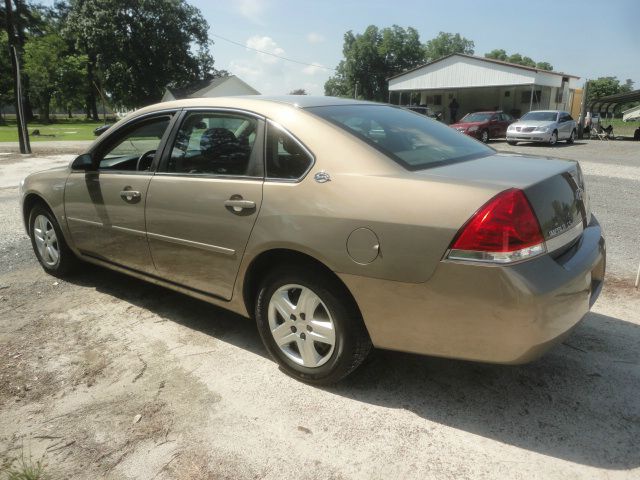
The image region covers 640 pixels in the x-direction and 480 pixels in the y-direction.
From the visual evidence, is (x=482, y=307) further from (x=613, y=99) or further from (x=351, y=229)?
(x=613, y=99)

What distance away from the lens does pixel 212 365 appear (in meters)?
3.17

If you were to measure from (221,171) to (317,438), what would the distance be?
166cm

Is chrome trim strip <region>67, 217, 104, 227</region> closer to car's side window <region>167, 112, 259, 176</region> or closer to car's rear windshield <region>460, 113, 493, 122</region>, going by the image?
car's side window <region>167, 112, 259, 176</region>

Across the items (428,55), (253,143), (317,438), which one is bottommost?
(317,438)

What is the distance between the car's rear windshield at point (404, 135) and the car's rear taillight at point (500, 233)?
51cm

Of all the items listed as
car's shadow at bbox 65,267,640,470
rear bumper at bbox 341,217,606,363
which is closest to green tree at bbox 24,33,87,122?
car's shadow at bbox 65,267,640,470

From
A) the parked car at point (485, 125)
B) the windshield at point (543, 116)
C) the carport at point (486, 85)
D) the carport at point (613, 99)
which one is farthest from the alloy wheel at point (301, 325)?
the carport at point (486, 85)

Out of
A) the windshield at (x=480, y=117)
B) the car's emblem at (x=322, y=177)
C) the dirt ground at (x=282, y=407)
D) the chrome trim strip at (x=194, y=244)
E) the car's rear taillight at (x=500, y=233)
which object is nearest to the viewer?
the car's rear taillight at (x=500, y=233)

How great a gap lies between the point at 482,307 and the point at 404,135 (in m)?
1.28

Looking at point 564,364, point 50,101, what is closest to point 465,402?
point 564,364

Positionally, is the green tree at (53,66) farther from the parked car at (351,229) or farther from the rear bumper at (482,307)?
the rear bumper at (482,307)

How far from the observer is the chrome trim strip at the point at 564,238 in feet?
7.58

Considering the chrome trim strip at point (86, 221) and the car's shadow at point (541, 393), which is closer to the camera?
the car's shadow at point (541, 393)

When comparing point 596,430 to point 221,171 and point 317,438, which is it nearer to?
point 317,438
